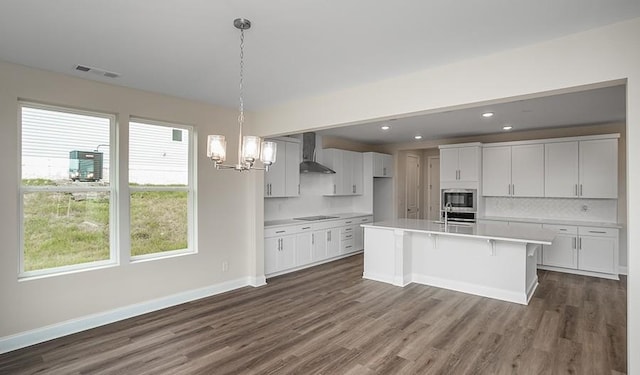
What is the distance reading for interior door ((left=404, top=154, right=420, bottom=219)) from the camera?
877 centimetres

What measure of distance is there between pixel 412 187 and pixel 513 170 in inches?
111

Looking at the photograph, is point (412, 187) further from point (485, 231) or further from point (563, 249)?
point (485, 231)

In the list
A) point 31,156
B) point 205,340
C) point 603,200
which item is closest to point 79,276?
point 31,156

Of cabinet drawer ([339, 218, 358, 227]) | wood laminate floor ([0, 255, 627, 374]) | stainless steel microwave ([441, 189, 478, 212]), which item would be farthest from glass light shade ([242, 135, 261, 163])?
stainless steel microwave ([441, 189, 478, 212])

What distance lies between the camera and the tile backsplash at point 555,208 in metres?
5.95

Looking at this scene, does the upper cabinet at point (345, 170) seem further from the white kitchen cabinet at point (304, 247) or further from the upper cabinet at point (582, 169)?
the upper cabinet at point (582, 169)

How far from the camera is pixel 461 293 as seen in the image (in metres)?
4.70

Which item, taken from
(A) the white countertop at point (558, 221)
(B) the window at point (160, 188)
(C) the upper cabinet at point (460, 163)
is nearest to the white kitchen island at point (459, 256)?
(A) the white countertop at point (558, 221)

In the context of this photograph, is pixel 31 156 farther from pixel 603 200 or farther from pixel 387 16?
pixel 603 200

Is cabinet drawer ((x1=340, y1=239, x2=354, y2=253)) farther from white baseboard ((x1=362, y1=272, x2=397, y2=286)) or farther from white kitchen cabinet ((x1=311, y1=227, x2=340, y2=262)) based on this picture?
white baseboard ((x1=362, y1=272, x2=397, y2=286))

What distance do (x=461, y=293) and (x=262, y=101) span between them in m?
3.79

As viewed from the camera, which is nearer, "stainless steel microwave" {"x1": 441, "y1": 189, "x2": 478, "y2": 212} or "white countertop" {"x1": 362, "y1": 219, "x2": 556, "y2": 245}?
"white countertop" {"x1": 362, "y1": 219, "x2": 556, "y2": 245}

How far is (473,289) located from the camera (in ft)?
15.4

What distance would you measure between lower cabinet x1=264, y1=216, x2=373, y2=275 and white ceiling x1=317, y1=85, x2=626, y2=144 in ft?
6.43
